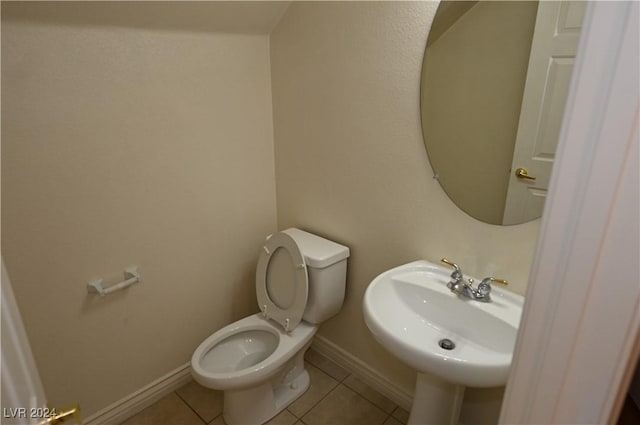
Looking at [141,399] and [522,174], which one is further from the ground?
[522,174]

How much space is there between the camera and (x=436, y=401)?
1.42 meters

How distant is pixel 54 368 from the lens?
60.4 inches

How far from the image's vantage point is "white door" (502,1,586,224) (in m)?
1.09

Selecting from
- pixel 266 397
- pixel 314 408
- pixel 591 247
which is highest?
pixel 591 247

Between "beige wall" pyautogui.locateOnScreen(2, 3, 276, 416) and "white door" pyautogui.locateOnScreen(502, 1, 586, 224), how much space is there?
1189 mm

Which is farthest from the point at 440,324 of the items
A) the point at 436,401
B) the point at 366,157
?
the point at 366,157

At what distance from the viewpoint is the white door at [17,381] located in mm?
544

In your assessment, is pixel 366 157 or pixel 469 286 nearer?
pixel 469 286

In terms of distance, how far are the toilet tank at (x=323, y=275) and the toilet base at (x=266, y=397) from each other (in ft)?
0.87

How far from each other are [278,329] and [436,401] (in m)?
0.75

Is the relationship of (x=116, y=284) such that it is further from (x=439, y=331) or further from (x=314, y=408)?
(x=439, y=331)

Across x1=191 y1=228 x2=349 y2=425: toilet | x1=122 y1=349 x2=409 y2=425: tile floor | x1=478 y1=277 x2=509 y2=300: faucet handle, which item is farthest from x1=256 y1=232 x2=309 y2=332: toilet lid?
x1=478 y1=277 x2=509 y2=300: faucet handle

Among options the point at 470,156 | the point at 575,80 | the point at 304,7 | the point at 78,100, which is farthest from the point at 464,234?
the point at 78,100

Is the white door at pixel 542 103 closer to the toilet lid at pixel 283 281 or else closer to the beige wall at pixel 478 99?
the beige wall at pixel 478 99
